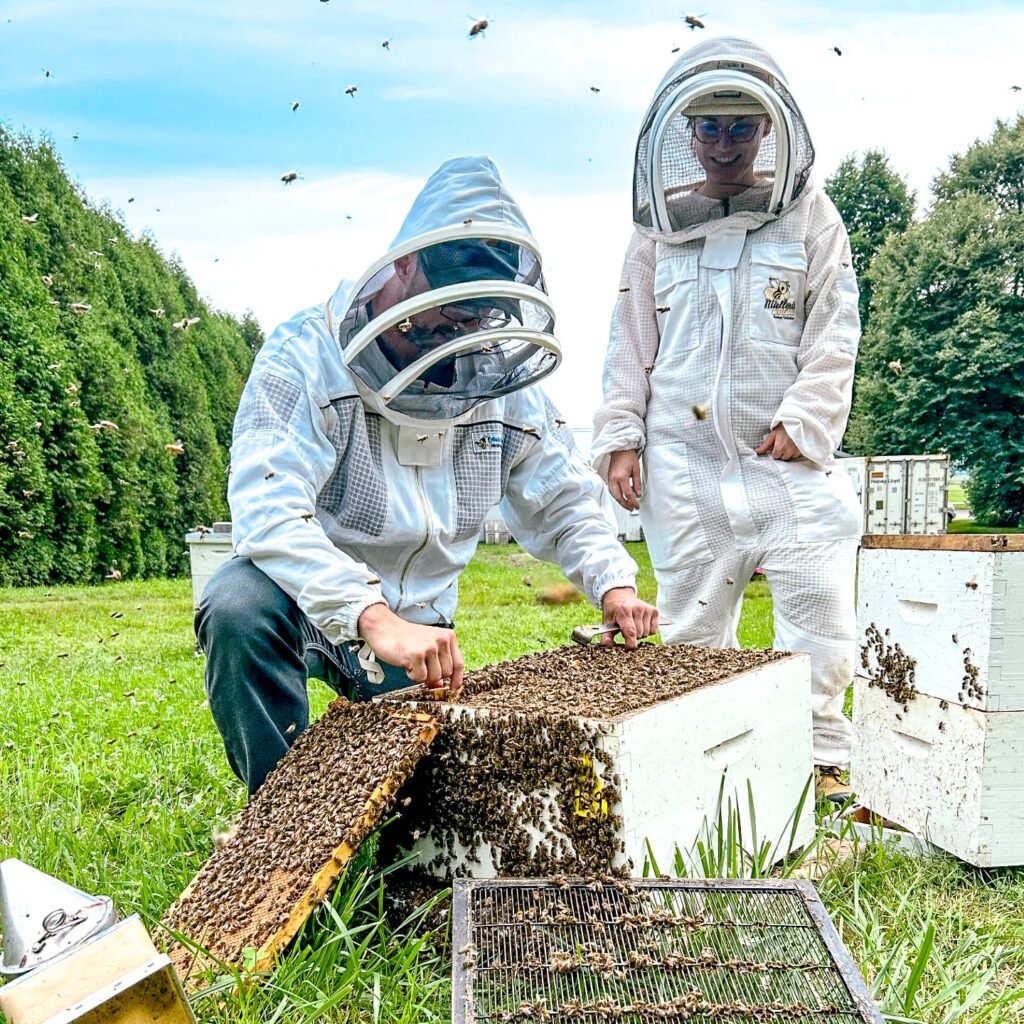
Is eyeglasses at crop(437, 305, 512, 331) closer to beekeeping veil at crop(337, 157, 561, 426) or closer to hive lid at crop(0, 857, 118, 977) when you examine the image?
beekeeping veil at crop(337, 157, 561, 426)

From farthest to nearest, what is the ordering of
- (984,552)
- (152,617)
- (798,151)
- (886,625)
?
1. (152,617)
2. (798,151)
3. (886,625)
4. (984,552)

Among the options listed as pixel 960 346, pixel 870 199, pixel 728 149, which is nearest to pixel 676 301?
pixel 728 149

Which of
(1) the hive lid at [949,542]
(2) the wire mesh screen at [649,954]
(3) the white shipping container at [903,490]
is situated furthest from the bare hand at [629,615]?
(3) the white shipping container at [903,490]

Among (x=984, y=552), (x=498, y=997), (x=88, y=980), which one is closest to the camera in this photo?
(x=88, y=980)

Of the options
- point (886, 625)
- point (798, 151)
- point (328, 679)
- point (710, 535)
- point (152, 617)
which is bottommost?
point (152, 617)

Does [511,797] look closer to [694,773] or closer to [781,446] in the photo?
[694,773]

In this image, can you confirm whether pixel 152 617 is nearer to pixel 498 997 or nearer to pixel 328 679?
pixel 328 679

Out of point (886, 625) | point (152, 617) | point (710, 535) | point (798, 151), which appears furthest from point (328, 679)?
point (152, 617)

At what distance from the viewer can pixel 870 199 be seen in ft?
93.1

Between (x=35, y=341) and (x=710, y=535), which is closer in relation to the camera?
(x=710, y=535)

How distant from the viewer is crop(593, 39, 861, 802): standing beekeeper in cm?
322

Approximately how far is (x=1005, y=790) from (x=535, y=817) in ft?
4.01

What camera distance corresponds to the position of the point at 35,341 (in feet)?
36.1

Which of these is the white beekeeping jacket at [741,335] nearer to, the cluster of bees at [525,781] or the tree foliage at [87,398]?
the cluster of bees at [525,781]
